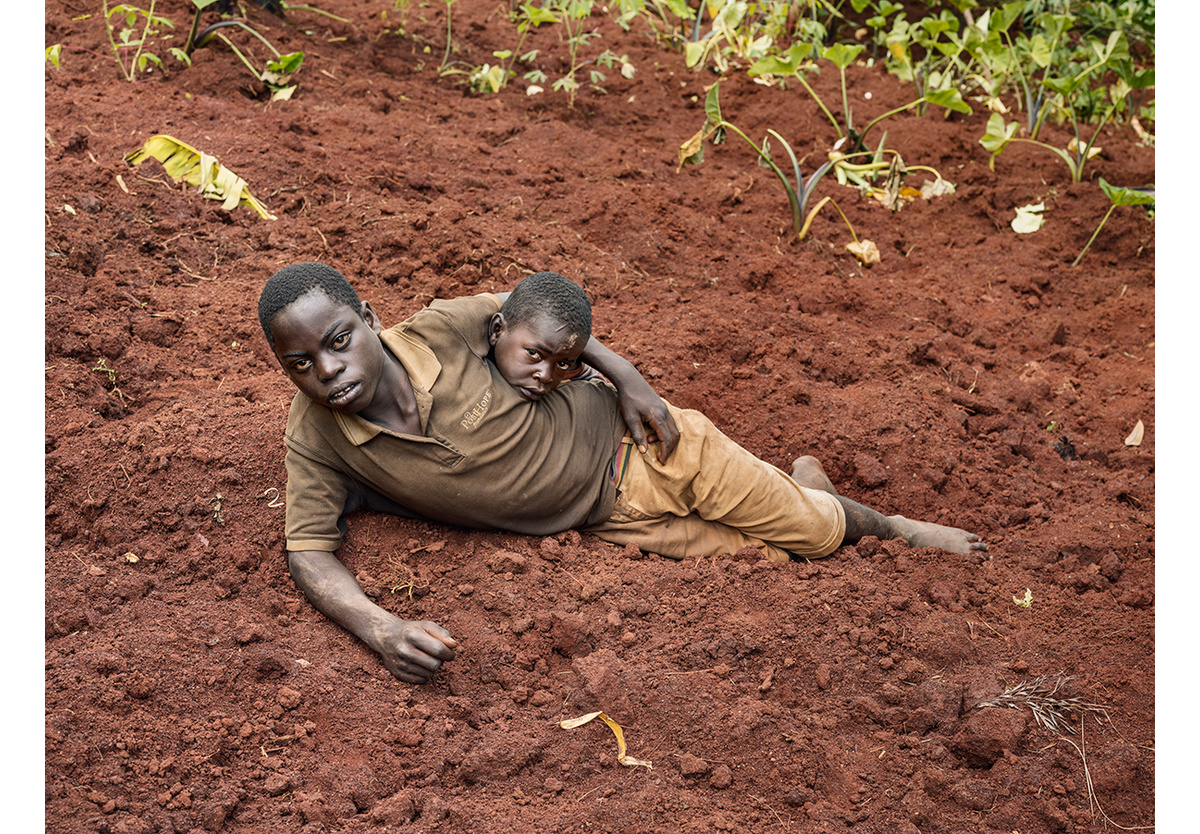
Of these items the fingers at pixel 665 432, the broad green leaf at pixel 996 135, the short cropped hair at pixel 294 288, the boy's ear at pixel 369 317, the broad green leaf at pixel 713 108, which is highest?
the short cropped hair at pixel 294 288

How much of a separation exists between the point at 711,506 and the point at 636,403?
0.43 metres

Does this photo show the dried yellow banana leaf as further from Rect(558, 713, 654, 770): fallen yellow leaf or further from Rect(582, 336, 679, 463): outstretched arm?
Rect(558, 713, 654, 770): fallen yellow leaf

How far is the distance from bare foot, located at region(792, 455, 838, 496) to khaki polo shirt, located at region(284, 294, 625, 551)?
2.68ft

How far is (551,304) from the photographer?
2.85 m

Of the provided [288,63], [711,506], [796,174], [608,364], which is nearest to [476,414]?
[608,364]

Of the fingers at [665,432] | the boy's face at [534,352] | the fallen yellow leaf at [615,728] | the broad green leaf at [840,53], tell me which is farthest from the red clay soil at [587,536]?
the broad green leaf at [840,53]

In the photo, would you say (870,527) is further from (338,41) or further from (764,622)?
(338,41)

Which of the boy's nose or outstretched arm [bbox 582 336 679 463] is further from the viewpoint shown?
outstretched arm [bbox 582 336 679 463]

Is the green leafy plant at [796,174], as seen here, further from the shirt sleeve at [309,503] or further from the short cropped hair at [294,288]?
the shirt sleeve at [309,503]

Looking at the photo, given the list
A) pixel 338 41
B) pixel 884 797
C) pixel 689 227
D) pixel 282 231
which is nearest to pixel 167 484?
pixel 282 231

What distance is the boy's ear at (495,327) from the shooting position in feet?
9.77

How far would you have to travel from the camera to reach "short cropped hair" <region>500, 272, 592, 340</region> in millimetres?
2855

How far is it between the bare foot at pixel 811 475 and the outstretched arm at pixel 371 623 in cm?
153

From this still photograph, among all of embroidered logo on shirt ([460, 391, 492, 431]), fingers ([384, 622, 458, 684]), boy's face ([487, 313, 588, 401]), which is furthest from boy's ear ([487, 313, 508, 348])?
fingers ([384, 622, 458, 684])
